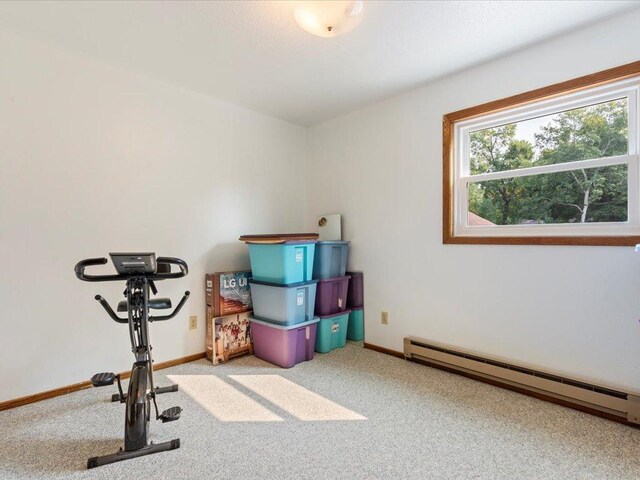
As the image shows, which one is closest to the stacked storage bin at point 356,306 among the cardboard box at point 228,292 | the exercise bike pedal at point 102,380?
the cardboard box at point 228,292

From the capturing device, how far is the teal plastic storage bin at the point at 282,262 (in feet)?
8.46

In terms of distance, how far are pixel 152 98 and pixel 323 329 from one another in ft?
7.64

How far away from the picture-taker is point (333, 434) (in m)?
1.66

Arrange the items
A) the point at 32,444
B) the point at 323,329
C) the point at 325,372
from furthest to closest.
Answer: the point at 323,329, the point at 325,372, the point at 32,444

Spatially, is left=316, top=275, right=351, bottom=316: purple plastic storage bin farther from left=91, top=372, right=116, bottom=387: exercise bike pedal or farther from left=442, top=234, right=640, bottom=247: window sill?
left=91, top=372, right=116, bottom=387: exercise bike pedal

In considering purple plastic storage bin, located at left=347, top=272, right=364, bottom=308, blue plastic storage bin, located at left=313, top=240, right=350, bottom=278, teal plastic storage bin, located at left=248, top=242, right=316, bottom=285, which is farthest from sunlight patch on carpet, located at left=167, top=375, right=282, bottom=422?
purple plastic storage bin, located at left=347, top=272, right=364, bottom=308

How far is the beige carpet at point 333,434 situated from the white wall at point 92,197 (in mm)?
367

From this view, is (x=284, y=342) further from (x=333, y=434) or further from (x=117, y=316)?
(x=117, y=316)

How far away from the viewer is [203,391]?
2.15 meters

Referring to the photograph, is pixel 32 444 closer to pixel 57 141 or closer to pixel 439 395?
pixel 57 141

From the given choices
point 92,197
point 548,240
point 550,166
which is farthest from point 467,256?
point 92,197

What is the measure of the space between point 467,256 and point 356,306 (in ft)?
3.84

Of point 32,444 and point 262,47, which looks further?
point 262,47

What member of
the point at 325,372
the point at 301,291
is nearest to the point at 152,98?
the point at 301,291
